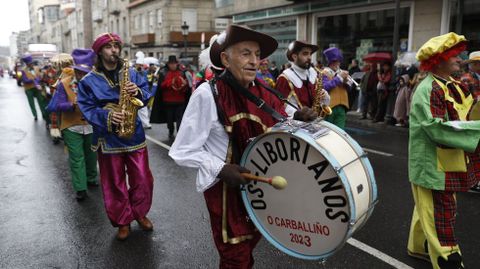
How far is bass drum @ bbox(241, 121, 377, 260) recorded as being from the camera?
217 centimetres

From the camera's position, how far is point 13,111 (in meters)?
17.1

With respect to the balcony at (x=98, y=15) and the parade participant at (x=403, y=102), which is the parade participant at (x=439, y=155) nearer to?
the parade participant at (x=403, y=102)

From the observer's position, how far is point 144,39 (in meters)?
37.5

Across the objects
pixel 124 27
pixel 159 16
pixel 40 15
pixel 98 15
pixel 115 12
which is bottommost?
pixel 124 27

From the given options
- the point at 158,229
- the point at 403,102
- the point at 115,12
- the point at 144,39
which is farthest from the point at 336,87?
the point at 115,12

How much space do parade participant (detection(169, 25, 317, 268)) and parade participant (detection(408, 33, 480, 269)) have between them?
4.01 ft

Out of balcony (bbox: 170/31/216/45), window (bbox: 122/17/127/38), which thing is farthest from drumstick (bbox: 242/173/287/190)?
window (bbox: 122/17/127/38)

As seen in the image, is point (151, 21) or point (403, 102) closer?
point (403, 102)

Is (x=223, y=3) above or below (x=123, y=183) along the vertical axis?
above

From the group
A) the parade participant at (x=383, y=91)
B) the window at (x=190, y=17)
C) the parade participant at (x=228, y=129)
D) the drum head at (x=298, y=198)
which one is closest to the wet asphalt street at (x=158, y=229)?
the parade participant at (x=228, y=129)

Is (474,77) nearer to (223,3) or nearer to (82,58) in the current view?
(82,58)

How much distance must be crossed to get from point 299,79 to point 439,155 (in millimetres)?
2458

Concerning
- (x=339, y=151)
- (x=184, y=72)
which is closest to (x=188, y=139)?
(x=339, y=151)

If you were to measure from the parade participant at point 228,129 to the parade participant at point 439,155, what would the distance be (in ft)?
4.01
